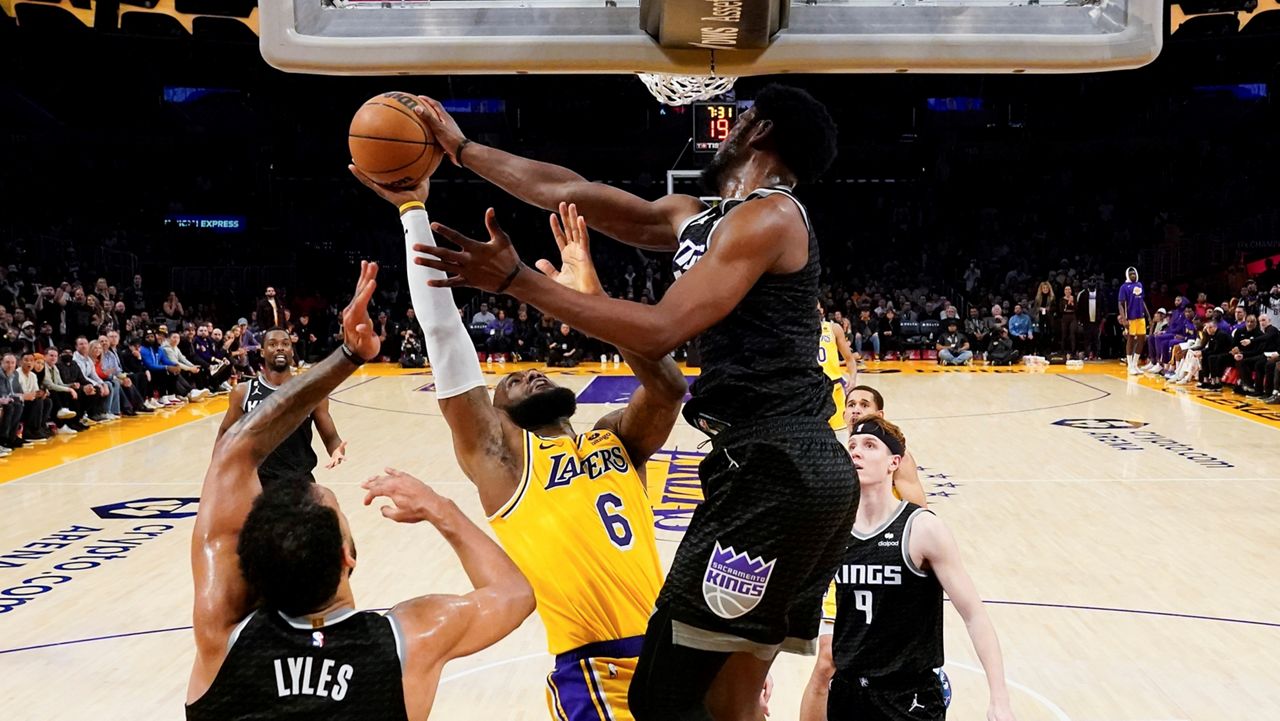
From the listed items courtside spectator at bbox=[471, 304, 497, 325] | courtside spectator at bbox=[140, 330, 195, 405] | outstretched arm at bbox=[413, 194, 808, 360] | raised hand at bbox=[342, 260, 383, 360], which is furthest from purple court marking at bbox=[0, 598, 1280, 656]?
courtside spectator at bbox=[471, 304, 497, 325]

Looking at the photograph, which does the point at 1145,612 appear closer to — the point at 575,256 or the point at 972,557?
the point at 972,557

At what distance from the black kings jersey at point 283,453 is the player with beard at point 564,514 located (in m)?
3.32

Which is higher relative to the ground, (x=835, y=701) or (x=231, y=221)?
(x=231, y=221)

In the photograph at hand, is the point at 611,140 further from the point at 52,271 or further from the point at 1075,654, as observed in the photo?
the point at 1075,654

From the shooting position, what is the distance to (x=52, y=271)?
20688 mm

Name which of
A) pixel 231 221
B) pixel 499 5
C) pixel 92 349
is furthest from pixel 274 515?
pixel 231 221

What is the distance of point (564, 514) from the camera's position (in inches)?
127

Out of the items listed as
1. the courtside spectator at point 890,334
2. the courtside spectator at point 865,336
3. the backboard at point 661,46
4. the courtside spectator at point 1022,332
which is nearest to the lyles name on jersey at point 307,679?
the backboard at point 661,46

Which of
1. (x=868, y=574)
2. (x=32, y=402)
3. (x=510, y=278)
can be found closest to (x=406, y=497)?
(x=510, y=278)

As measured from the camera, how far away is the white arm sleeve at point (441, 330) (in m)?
3.12

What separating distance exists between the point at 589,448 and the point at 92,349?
1254 centimetres

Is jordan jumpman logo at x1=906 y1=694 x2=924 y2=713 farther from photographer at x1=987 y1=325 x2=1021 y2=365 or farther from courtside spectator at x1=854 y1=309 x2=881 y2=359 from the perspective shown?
courtside spectator at x1=854 y1=309 x2=881 y2=359

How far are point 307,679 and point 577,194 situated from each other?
60.2 inches

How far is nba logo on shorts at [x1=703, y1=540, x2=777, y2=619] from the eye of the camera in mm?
2586
